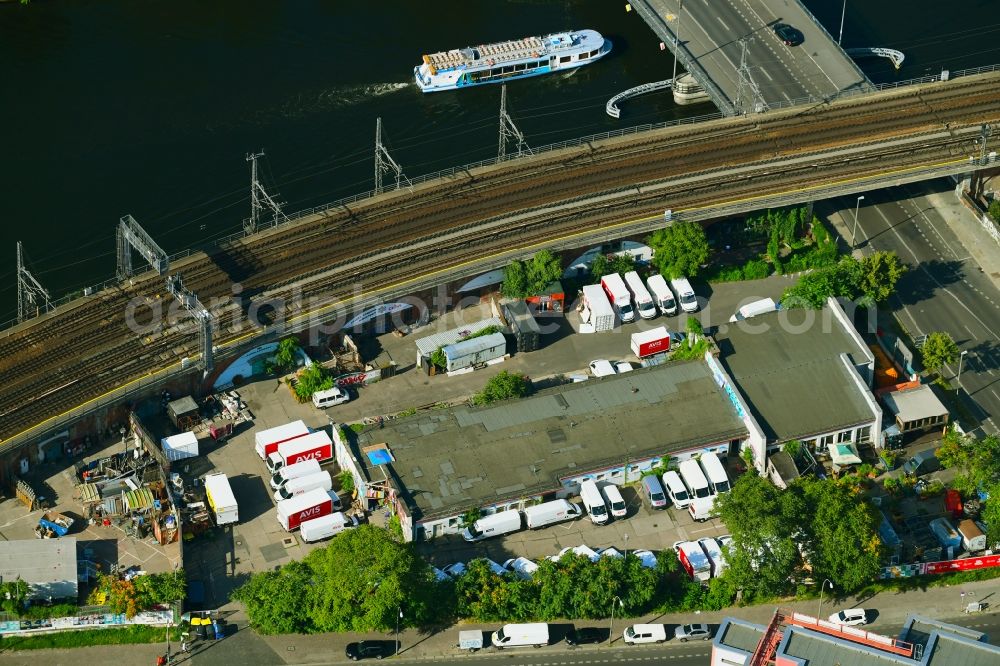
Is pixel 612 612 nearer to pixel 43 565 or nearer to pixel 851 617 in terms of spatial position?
pixel 851 617

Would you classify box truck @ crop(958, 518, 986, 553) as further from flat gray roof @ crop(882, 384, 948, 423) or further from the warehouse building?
the warehouse building

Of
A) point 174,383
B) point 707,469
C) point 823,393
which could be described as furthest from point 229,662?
point 823,393

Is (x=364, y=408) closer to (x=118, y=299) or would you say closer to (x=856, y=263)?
(x=118, y=299)

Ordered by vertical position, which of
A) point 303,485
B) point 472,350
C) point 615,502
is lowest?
point 615,502

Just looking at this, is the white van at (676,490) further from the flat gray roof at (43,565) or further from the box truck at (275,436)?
the flat gray roof at (43,565)

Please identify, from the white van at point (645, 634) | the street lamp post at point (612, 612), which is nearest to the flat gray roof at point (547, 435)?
the street lamp post at point (612, 612)

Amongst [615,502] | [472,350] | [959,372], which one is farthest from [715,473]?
[959,372]

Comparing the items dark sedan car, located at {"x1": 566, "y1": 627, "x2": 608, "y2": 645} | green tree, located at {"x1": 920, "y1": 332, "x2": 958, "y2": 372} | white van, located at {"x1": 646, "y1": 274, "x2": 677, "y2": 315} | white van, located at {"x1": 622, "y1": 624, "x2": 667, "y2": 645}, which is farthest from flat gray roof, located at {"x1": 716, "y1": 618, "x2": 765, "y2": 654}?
white van, located at {"x1": 646, "y1": 274, "x2": 677, "y2": 315}
